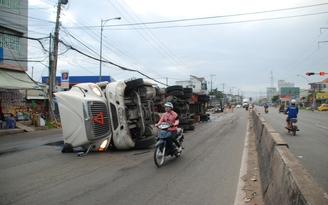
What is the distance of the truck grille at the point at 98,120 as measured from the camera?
799 centimetres

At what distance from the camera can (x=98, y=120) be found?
8133mm

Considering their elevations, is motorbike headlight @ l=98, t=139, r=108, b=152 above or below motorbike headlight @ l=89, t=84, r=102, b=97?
below

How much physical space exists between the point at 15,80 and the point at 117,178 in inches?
619

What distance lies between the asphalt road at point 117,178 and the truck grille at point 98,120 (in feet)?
2.32

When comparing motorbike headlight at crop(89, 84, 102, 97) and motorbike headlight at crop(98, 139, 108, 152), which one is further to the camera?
motorbike headlight at crop(89, 84, 102, 97)

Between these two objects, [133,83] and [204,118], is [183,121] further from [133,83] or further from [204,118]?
[204,118]

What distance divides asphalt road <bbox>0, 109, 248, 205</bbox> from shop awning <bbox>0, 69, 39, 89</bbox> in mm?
9644

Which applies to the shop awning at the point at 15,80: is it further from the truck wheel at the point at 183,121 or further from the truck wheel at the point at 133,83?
the truck wheel at the point at 133,83

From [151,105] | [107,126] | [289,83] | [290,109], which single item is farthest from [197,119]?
[289,83]

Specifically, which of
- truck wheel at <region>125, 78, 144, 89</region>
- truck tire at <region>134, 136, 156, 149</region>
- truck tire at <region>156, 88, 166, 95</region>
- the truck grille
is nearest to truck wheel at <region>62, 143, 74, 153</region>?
the truck grille

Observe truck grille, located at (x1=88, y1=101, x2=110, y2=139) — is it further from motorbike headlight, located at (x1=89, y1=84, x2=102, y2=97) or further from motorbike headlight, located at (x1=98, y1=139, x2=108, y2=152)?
motorbike headlight, located at (x1=89, y1=84, x2=102, y2=97)

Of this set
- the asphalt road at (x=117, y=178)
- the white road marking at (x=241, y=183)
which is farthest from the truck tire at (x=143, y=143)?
the white road marking at (x=241, y=183)

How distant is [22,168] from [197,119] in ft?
53.2

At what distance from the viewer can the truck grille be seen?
799 cm
